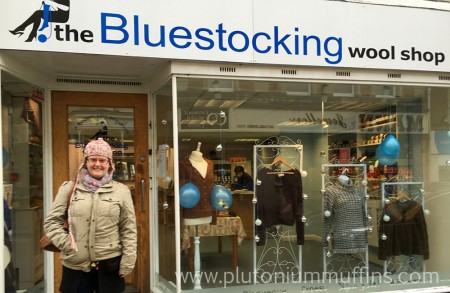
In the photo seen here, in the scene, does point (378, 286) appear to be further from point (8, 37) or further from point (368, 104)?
point (8, 37)

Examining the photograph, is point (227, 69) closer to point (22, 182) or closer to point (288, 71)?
point (288, 71)

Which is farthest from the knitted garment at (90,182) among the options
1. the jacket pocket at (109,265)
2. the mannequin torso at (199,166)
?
the mannequin torso at (199,166)

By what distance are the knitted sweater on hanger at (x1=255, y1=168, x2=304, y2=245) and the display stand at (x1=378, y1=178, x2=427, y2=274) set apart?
1.14m

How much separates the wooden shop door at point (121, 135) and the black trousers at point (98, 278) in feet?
5.97

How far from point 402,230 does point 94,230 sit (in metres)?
3.85

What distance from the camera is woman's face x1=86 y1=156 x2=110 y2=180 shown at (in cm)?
310

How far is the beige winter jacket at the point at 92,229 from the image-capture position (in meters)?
2.99

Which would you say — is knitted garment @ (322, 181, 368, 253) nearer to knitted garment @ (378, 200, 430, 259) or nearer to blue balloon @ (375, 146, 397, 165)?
knitted garment @ (378, 200, 430, 259)

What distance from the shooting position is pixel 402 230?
5168mm

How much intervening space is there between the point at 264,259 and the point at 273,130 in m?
1.51

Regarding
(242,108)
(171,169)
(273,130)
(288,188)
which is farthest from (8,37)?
(288,188)

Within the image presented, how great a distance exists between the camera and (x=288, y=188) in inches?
191

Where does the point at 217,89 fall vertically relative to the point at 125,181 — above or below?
above

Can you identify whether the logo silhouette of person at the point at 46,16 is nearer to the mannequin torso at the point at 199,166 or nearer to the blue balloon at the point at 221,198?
the mannequin torso at the point at 199,166
